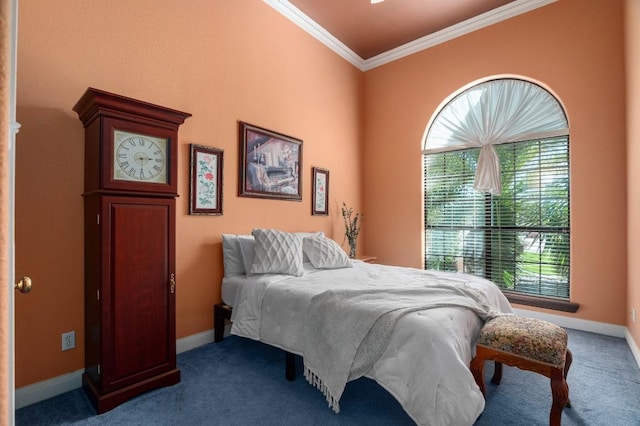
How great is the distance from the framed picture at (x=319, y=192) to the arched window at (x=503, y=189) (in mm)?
1453

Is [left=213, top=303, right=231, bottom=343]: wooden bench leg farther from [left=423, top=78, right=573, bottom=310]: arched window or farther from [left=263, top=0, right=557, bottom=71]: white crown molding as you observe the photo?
[left=263, top=0, right=557, bottom=71]: white crown molding

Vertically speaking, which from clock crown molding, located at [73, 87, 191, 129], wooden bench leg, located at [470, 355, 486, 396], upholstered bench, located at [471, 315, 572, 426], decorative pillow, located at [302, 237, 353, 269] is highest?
clock crown molding, located at [73, 87, 191, 129]

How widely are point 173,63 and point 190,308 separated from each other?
6.91 ft

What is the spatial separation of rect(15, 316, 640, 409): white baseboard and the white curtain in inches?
61.9

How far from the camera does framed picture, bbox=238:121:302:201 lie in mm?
3193

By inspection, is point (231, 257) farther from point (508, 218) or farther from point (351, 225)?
point (508, 218)

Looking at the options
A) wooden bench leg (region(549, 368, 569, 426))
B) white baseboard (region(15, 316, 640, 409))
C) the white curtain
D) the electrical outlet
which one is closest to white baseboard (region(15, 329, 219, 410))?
white baseboard (region(15, 316, 640, 409))

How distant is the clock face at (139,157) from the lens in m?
1.93

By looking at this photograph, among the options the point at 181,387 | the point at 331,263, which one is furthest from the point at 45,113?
the point at 331,263

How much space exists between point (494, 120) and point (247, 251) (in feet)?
11.1

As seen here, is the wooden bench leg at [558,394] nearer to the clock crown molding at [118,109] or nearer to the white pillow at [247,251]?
the white pillow at [247,251]

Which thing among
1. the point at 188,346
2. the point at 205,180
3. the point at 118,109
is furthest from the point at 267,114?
the point at 188,346

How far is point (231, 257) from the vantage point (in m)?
2.88

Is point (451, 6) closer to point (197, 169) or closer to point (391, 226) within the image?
point (391, 226)
